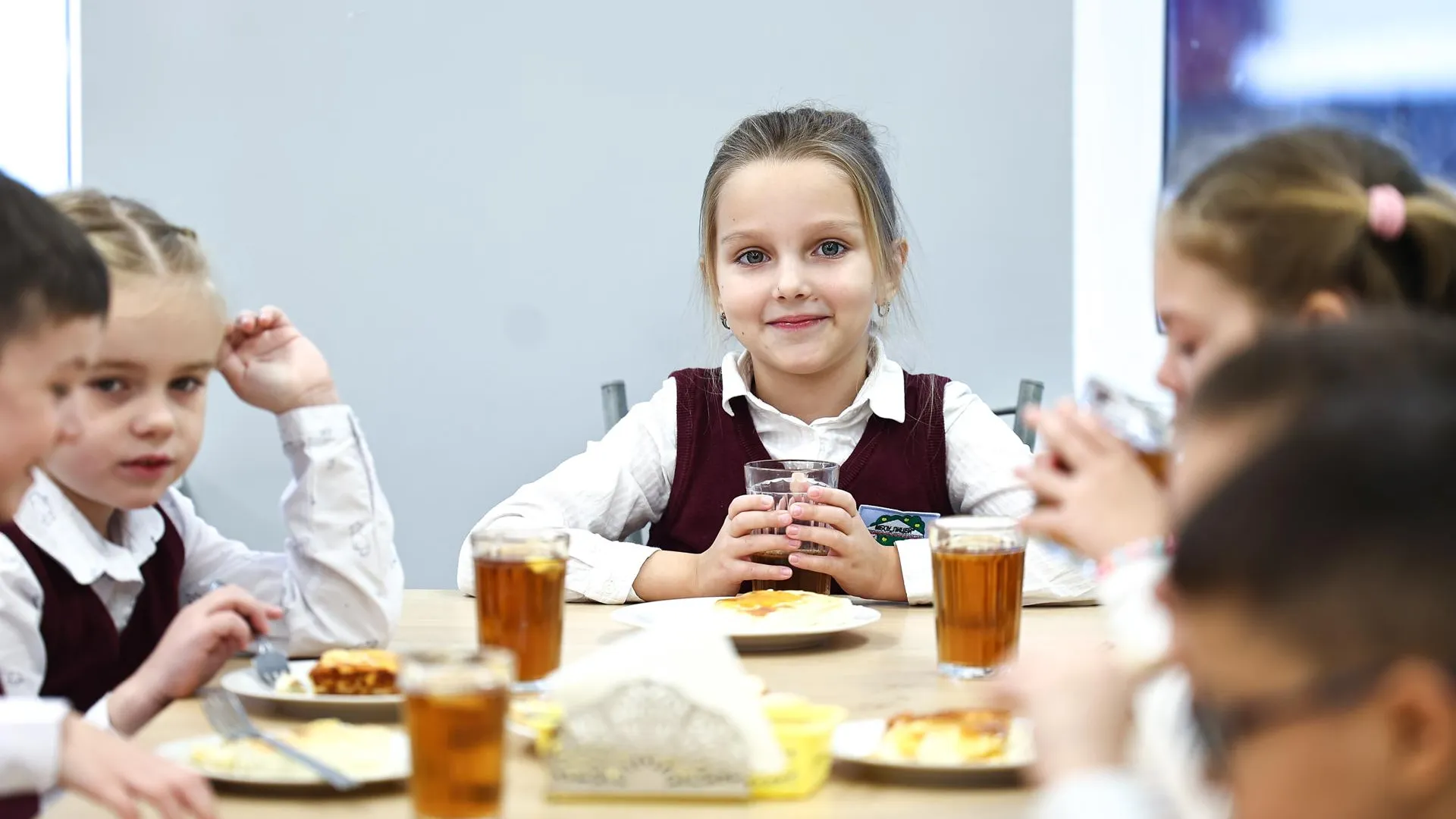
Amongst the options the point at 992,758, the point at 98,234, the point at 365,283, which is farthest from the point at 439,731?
the point at 365,283

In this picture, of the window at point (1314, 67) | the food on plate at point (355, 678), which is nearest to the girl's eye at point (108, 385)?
the food on plate at point (355, 678)

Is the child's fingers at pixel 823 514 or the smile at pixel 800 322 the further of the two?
the smile at pixel 800 322

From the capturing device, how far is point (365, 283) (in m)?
2.99

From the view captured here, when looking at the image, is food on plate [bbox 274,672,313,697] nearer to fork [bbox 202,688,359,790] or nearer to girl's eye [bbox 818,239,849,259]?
A: fork [bbox 202,688,359,790]

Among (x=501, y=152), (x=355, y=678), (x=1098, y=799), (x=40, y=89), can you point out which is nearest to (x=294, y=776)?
(x=355, y=678)

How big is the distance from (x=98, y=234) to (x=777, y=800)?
0.97 metres

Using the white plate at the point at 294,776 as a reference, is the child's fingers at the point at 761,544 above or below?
above

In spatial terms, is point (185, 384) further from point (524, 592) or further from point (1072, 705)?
point (1072, 705)

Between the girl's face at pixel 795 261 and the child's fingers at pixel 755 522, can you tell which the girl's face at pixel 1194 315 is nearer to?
the child's fingers at pixel 755 522

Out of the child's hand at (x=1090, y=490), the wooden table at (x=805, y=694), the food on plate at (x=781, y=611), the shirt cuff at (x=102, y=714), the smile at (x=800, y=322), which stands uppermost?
the smile at (x=800, y=322)

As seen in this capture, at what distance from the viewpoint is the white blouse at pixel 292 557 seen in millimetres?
1293

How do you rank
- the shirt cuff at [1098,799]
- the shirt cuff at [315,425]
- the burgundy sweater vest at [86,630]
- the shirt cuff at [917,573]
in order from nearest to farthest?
the shirt cuff at [1098,799]
the burgundy sweater vest at [86,630]
the shirt cuff at [315,425]
the shirt cuff at [917,573]

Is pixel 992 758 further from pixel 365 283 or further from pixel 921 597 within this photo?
pixel 365 283

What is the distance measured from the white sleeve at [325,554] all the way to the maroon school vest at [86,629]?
0.09 metres
